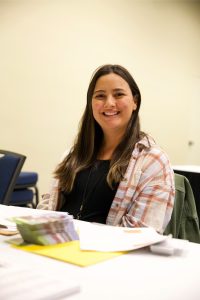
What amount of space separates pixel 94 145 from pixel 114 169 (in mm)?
292

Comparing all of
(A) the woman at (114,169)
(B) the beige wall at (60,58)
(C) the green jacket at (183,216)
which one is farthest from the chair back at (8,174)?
(B) the beige wall at (60,58)

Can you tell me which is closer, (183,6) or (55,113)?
(55,113)

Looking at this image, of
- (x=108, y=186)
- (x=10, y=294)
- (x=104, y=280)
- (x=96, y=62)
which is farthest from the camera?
(x=96, y=62)

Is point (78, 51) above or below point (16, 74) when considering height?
above

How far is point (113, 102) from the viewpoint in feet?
5.90

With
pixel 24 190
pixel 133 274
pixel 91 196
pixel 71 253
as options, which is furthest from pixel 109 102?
pixel 24 190

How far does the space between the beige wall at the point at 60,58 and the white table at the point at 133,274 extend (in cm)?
351

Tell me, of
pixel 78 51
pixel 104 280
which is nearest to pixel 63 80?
pixel 78 51

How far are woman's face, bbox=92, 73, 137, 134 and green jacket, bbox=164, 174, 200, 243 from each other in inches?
14.7

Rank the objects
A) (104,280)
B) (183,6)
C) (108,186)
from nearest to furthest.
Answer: (104,280), (108,186), (183,6)

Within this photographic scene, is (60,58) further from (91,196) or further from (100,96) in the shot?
(91,196)

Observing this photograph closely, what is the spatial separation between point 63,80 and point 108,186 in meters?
3.08

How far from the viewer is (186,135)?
554cm

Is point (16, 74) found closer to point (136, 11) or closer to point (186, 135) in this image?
point (136, 11)
